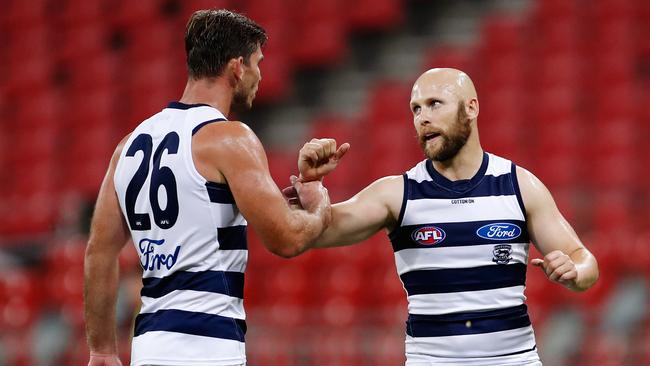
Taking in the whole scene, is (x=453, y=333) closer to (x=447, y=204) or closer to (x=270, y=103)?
(x=447, y=204)

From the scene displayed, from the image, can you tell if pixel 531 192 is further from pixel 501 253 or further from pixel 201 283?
pixel 201 283

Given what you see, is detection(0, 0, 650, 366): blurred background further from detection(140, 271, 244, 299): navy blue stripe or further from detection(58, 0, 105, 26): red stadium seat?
detection(140, 271, 244, 299): navy blue stripe

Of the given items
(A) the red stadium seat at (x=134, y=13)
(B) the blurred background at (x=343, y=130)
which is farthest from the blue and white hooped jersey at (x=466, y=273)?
(A) the red stadium seat at (x=134, y=13)

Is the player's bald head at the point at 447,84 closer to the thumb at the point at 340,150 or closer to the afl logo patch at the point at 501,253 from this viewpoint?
the thumb at the point at 340,150

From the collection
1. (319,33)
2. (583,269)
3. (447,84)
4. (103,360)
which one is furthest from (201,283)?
(319,33)

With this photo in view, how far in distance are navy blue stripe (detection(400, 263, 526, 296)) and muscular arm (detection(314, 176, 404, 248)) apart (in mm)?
273

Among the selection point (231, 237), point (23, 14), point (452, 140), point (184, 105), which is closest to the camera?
point (231, 237)

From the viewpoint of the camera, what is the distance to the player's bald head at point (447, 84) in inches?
178

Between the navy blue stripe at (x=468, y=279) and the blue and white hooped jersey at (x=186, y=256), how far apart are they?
84 centimetres

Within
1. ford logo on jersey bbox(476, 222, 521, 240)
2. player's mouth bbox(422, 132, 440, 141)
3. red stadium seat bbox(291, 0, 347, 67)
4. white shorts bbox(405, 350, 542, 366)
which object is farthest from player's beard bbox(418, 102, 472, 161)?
red stadium seat bbox(291, 0, 347, 67)

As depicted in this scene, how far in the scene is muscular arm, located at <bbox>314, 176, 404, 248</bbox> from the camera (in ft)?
14.7

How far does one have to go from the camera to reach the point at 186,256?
3861 millimetres

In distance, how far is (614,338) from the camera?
7906mm

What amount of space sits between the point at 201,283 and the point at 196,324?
0.14 meters
